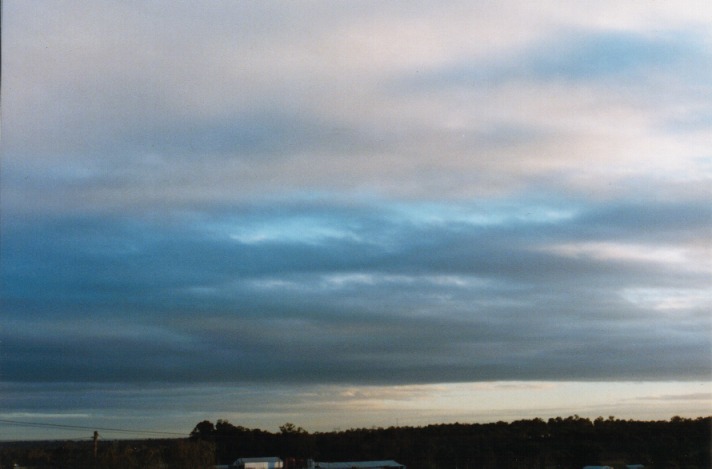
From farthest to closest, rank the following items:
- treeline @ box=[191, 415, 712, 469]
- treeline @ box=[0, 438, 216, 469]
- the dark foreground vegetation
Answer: treeline @ box=[191, 415, 712, 469], the dark foreground vegetation, treeline @ box=[0, 438, 216, 469]

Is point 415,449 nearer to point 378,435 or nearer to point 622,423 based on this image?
point 378,435

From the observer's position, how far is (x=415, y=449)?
84125 mm

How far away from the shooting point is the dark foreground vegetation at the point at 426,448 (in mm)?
62531

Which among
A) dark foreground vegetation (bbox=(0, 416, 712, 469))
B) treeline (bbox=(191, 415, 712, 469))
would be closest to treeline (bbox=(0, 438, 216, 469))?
dark foreground vegetation (bbox=(0, 416, 712, 469))

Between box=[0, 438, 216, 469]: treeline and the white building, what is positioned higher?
box=[0, 438, 216, 469]: treeline

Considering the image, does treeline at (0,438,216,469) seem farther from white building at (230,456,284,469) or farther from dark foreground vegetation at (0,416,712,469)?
white building at (230,456,284,469)

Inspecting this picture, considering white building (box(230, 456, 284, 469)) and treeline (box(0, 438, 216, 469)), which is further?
white building (box(230, 456, 284, 469))

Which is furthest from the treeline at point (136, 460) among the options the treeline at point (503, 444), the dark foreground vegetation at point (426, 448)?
the treeline at point (503, 444)

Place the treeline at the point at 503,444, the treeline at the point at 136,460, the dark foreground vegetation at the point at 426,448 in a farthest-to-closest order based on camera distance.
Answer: the treeline at the point at 503,444, the dark foreground vegetation at the point at 426,448, the treeline at the point at 136,460

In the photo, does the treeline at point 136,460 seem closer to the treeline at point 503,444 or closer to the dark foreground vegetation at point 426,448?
the dark foreground vegetation at point 426,448

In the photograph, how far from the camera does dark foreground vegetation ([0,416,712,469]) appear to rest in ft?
205

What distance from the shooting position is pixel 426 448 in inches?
3287

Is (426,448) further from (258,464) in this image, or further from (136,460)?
(136,460)

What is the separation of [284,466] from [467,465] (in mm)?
18089
